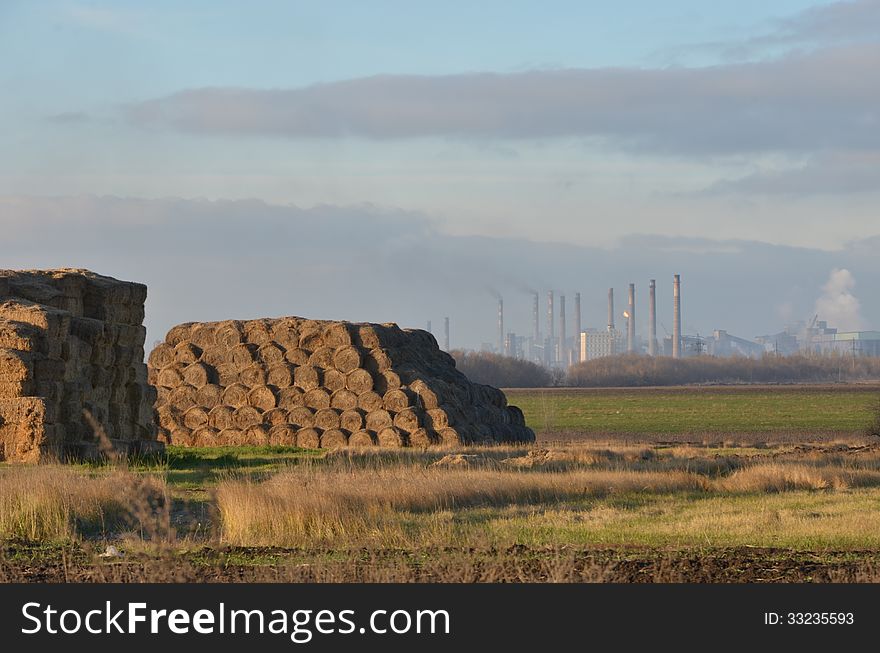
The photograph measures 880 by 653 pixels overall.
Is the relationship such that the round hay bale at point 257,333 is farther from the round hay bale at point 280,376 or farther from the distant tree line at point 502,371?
the distant tree line at point 502,371

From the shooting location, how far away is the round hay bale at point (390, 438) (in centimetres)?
3119

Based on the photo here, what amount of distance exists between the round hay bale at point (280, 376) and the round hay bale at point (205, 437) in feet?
6.25

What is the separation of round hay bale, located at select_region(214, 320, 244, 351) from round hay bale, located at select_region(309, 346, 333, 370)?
2.06m

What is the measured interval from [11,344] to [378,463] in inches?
268

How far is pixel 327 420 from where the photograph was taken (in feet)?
105

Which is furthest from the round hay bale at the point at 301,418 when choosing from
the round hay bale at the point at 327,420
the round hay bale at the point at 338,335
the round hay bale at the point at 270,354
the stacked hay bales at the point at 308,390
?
the round hay bale at the point at 338,335

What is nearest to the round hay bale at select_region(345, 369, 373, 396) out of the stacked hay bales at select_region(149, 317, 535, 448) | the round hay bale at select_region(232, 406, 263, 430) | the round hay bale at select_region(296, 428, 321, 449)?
the stacked hay bales at select_region(149, 317, 535, 448)

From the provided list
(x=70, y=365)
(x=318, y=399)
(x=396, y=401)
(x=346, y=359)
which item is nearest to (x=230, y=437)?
(x=318, y=399)

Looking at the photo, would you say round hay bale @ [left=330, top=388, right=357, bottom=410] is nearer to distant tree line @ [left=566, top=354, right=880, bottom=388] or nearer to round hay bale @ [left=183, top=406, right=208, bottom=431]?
round hay bale @ [left=183, top=406, right=208, bottom=431]

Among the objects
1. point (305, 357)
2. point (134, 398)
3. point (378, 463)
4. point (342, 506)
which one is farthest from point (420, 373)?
point (342, 506)

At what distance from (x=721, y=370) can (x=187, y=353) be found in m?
165

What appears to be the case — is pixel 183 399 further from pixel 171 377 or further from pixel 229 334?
pixel 229 334
